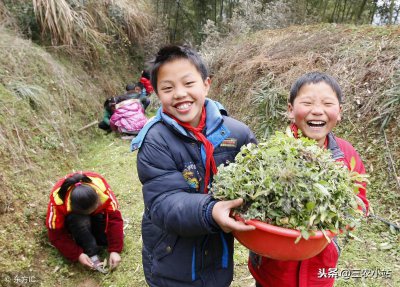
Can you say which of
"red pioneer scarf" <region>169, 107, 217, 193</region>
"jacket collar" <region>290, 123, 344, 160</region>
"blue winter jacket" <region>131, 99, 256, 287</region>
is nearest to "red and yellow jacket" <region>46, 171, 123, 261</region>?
"blue winter jacket" <region>131, 99, 256, 287</region>

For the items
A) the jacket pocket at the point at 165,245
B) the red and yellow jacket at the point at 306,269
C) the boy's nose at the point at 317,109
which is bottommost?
the red and yellow jacket at the point at 306,269

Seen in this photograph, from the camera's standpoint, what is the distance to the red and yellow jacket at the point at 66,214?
9.93ft

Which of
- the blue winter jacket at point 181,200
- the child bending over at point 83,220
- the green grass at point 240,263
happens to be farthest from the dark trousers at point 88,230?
the blue winter jacket at point 181,200

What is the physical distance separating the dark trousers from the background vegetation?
23 centimetres

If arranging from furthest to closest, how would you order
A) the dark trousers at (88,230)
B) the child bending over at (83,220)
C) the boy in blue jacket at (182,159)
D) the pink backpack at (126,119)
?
the pink backpack at (126,119)
the dark trousers at (88,230)
the child bending over at (83,220)
the boy in blue jacket at (182,159)

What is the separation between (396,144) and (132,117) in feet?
15.8

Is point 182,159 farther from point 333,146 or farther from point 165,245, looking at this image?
point 333,146

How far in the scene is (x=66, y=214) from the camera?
3.07 metres

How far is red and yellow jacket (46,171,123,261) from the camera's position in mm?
3027

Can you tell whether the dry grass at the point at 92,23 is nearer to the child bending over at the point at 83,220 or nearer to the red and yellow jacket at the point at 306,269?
the child bending over at the point at 83,220

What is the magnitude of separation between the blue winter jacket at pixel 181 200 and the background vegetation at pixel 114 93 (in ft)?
2.26

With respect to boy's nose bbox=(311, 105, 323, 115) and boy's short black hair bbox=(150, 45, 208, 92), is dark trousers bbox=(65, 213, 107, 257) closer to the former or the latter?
boy's short black hair bbox=(150, 45, 208, 92)

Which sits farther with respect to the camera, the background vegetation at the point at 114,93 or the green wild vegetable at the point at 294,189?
the background vegetation at the point at 114,93

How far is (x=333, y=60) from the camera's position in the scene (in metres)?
5.57
